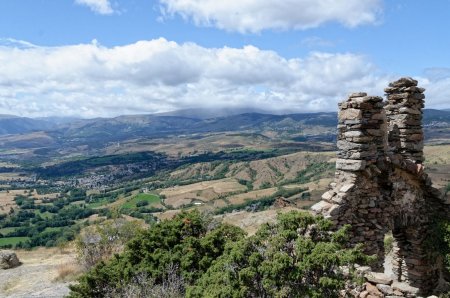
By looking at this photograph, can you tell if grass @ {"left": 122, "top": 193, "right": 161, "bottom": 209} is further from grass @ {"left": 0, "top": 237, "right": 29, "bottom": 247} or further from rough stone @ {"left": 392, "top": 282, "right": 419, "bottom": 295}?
rough stone @ {"left": 392, "top": 282, "right": 419, "bottom": 295}

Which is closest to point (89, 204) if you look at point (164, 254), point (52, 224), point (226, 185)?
point (52, 224)

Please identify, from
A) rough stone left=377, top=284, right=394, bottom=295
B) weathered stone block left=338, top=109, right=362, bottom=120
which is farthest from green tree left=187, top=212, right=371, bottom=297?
weathered stone block left=338, top=109, right=362, bottom=120

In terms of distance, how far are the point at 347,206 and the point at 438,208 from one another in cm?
488

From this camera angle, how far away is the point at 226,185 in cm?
18862

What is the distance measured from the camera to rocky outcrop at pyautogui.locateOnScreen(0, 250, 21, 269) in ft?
105

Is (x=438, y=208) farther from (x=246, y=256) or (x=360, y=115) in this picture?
(x=246, y=256)

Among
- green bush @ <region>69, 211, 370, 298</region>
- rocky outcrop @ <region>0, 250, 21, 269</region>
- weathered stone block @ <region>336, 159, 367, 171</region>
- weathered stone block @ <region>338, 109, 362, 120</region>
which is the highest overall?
weathered stone block @ <region>338, 109, 362, 120</region>

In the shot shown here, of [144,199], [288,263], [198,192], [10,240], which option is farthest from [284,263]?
[198,192]

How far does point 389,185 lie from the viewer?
13.5m

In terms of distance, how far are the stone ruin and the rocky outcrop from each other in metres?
28.7

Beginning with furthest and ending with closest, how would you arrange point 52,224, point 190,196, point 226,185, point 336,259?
1. point 226,185
2. point 190,196
3. point 52,224
4. point 336,259

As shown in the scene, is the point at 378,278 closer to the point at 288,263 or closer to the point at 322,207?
the point at 322,207

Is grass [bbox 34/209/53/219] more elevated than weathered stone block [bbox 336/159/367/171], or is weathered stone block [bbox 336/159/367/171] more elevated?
weathered stone block [bbox 336/159/367/171]

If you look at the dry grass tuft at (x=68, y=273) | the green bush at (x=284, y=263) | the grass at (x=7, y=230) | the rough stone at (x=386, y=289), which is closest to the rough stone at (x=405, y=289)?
the rough stone at (x=386, y=289)
